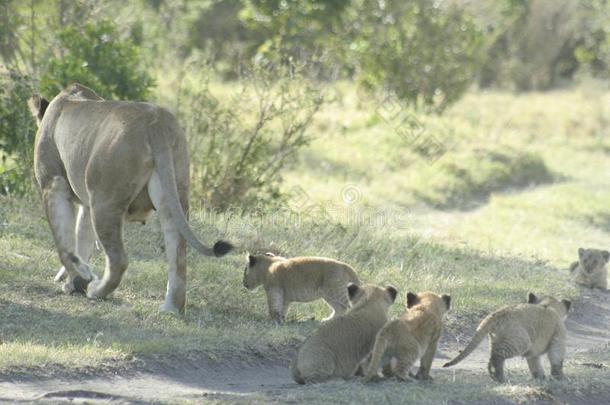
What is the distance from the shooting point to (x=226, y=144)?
1318 centimetres

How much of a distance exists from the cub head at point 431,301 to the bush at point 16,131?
590 cm

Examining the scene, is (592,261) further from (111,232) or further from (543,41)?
(543,41)

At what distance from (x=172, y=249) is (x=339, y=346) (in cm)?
177

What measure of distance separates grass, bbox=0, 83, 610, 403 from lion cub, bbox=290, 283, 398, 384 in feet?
0.75

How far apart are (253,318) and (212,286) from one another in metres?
0.67

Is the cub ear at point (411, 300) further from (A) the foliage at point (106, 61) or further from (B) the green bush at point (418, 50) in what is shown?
(B) the green bush at point (418, 50)

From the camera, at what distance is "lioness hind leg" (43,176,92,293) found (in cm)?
865

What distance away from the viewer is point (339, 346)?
22.9 feet

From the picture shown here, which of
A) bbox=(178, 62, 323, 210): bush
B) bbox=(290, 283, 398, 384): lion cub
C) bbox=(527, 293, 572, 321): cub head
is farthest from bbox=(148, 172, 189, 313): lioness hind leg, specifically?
bbox=(178, 62, 323, 210): bush

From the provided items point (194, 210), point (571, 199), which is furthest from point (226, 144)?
point (571, 199)

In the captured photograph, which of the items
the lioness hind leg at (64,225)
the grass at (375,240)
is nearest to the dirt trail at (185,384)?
the grass at (375,240)

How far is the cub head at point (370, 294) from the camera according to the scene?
733 centimetres

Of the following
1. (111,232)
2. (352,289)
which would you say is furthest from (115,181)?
(352,289)

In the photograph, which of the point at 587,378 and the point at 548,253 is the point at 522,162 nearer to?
the point at 548,253
